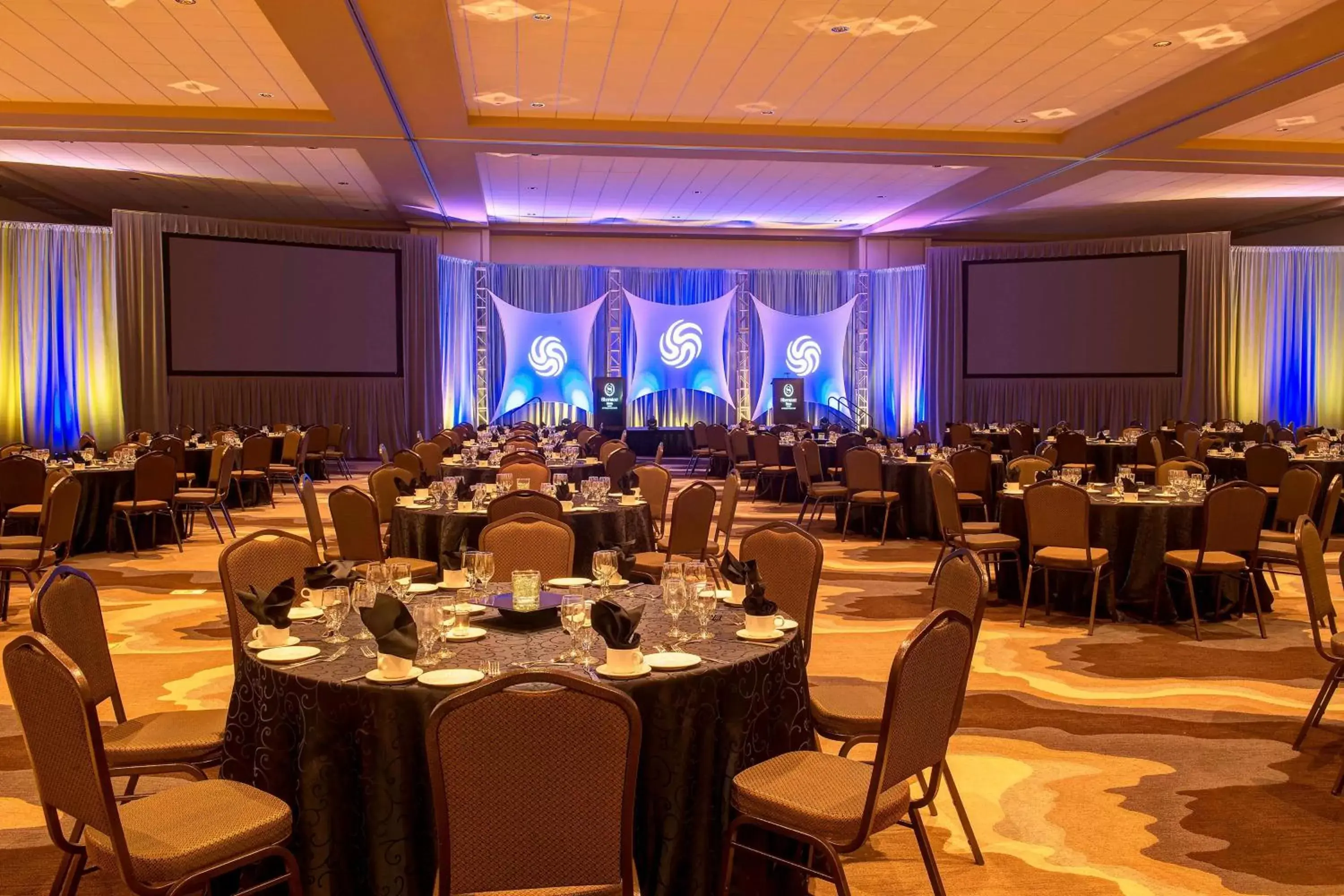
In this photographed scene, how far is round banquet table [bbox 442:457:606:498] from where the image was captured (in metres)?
9.62

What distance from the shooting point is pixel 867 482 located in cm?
1070

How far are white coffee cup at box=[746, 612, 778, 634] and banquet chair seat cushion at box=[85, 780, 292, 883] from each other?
4.53 ft

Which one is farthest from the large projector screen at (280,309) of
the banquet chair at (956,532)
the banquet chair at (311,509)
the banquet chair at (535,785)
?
the banquet chair at (535,785)

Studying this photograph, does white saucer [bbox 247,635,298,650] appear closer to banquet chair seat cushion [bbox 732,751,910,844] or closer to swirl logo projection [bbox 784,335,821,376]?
banquet chair seat cushion [bbox 732,751,910,844]

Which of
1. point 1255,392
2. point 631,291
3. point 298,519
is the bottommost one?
point 298,519

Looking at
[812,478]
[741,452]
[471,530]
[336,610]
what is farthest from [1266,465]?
[336,610]

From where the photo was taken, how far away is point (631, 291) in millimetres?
20766

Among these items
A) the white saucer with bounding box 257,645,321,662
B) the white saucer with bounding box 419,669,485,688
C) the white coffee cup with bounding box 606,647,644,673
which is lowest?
the white saucer with bounding box 419,669,485,688

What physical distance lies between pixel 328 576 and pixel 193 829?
979 millimetres

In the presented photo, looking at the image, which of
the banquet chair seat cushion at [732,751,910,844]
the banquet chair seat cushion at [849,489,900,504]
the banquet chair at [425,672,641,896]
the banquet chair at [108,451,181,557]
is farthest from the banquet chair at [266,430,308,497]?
the banquet chair at [425,672,641,896]

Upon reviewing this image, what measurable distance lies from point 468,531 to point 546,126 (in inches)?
245

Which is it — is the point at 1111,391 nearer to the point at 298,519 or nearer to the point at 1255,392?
the point at 1255,392

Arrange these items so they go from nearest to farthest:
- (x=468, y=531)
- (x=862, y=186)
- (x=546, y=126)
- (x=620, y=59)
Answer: (x=468, y=531)
(x=620, y=59)
(x=546, y=126)
(x=862, y=186)

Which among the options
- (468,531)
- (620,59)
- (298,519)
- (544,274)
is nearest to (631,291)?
(544,274)
